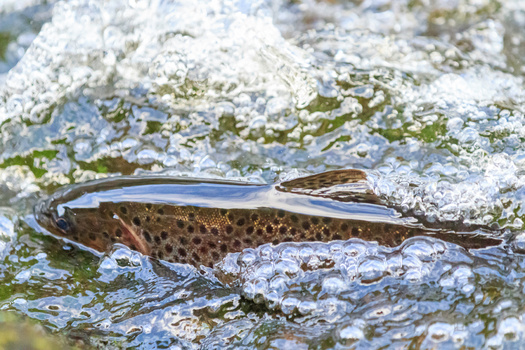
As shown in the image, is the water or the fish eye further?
the fish eye

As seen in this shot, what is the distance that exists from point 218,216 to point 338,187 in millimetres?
→ 791

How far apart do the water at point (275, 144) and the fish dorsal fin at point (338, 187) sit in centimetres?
12

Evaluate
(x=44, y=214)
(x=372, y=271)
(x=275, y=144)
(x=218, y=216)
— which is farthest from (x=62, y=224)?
(x=372, y=271)

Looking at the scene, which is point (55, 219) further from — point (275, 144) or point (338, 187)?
point (338, 187)

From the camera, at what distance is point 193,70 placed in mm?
4418

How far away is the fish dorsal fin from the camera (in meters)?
3.08

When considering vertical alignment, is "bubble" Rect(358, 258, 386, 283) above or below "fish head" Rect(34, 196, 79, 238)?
below

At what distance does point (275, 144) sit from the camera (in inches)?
155

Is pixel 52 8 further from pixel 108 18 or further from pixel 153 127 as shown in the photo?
pixel 153 127

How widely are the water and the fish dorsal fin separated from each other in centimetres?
12

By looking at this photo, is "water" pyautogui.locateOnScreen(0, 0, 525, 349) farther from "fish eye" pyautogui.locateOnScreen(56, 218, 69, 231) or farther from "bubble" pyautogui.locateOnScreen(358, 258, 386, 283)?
"fish eye" pyautogui.locateOnScreen(56, 218, 69, 231)

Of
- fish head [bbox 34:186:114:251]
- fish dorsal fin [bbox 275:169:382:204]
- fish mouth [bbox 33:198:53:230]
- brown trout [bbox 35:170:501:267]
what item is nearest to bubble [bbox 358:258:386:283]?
brown trout [bbox 35:170:501:267]

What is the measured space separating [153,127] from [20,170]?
1114 millimetres

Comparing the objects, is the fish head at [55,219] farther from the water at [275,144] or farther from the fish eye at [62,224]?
the water at [275,144]
